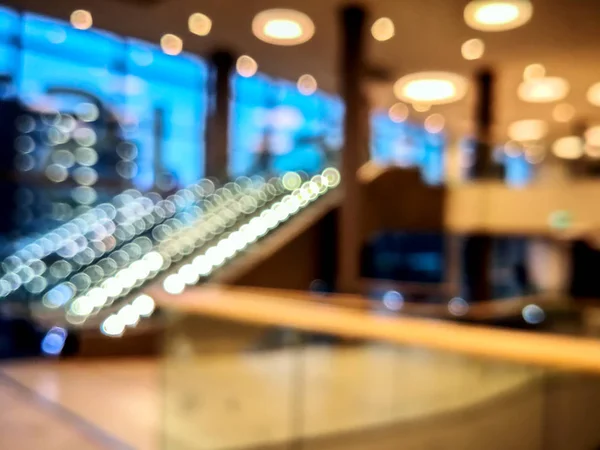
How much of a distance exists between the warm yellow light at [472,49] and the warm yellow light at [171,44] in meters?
6.37

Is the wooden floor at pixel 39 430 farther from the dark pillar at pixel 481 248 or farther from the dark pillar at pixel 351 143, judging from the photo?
the dark pillar at pixel 481 248

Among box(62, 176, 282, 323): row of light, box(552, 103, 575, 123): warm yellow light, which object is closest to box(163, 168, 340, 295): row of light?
box(62, 176, 282, 323): row of light

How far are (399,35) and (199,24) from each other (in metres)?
4.19

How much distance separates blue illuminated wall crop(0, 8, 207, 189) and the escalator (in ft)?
7.01

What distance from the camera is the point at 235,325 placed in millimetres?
3479

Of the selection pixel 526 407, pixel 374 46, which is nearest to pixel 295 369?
pixel 526 407

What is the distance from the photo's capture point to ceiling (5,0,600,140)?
11648 millimetres

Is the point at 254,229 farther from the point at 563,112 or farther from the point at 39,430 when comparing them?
the point at 563,112

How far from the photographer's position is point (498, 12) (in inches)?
355

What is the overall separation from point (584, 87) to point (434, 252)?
291 inches

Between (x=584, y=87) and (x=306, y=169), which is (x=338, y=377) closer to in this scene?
(x=306, y=169)

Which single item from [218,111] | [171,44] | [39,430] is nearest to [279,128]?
[218,111]

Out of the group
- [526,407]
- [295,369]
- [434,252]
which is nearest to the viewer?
[526,407]

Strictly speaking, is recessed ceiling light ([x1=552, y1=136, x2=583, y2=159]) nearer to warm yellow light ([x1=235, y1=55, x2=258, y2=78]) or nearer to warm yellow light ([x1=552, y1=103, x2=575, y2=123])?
warm yellow light ([x1=552, y1=103, x2=575, y2=123])
